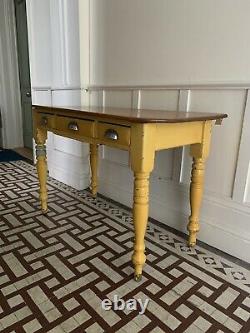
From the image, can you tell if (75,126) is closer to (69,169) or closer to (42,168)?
(42,168)

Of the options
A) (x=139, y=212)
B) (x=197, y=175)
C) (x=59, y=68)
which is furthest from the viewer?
(x=59, y=68)

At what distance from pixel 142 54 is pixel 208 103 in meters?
0.63

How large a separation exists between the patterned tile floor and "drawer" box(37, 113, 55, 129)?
68 centimetres

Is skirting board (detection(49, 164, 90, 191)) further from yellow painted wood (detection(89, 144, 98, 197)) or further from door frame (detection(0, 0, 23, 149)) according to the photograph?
door frame (detection(0, 0, 23, 149))

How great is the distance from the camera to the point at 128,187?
2.19m

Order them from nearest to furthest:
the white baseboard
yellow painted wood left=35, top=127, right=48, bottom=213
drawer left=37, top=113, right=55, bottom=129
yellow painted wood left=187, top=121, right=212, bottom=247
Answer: yellow painted wood left=187, top=121, right=212, bottom=247 < drawer left=37, top=113, right=55, bottom=129 < yellow painted wood left=35, top=127, right=48, bottom=213 < the white baseboard

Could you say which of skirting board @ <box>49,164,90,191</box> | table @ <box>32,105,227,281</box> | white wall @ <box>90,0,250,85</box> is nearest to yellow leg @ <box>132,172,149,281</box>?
table @ <box>32,105,227,281</box>

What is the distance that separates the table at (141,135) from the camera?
1.14 m

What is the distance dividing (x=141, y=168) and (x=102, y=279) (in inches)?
24.3

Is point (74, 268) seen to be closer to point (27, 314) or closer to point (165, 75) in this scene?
point (27, 314)

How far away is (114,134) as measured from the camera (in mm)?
1243

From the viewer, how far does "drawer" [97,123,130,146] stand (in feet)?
3.90

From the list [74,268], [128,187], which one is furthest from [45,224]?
[128,187]

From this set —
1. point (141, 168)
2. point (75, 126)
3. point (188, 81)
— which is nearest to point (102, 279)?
point (141, 168)
